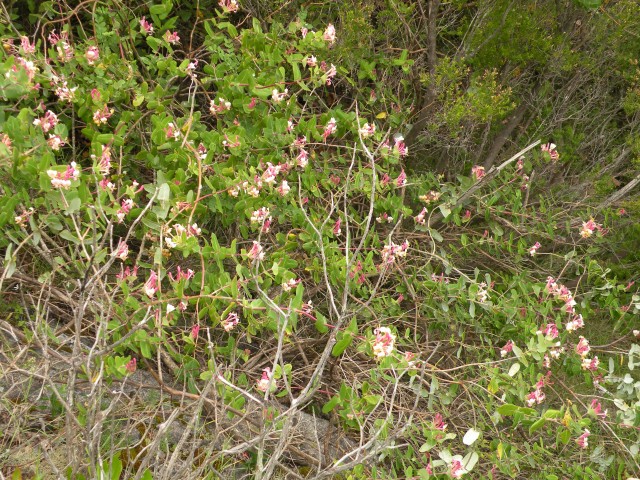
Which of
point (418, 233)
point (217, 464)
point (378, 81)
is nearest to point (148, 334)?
point (217, 464)

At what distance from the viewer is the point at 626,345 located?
4.11m

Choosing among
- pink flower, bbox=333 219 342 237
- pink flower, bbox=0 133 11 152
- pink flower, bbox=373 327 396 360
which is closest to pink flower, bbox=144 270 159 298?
pink flower, bbox=0 133 11 152

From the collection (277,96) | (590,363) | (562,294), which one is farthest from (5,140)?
(590,363)

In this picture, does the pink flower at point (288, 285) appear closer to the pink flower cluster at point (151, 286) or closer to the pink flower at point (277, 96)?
the pink flower cluster at point (151, 286)

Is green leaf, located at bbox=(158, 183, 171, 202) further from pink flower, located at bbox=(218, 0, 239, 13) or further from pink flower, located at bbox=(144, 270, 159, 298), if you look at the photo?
pink flower, located at bbox=(218, 0, 239, 13)

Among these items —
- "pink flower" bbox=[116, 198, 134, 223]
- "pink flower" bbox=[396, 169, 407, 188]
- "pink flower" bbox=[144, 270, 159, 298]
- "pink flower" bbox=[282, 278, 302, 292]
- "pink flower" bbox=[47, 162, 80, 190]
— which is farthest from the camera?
"pink flower" bbox=[396, 169, 407, 188]

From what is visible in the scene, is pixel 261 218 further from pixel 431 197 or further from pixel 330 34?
pixel 431 197

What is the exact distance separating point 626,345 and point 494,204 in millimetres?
1213

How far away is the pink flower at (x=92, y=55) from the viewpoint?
2.81 m

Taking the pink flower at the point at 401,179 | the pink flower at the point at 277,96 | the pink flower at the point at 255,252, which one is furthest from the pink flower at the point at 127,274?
the pink flower at the point at 401,179

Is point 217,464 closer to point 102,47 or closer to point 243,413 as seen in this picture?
point 243,413

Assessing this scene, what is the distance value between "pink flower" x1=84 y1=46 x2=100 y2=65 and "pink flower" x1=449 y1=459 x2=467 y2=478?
6.48ft

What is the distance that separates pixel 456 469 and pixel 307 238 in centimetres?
105

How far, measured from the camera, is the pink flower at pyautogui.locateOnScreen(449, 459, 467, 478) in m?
2.36
